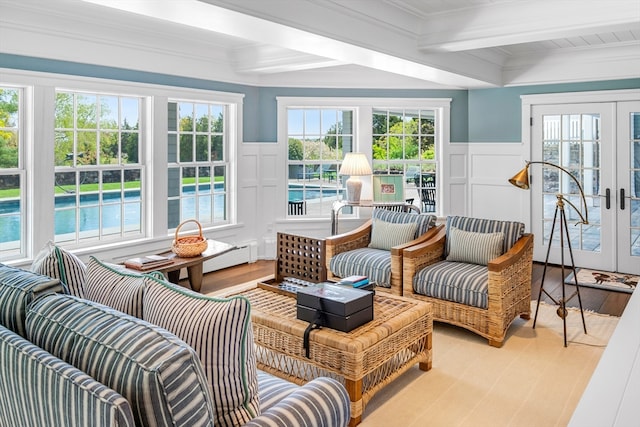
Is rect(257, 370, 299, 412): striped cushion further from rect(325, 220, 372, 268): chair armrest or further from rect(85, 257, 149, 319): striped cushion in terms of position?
rect(325, 220, 372, 268): chair armrest

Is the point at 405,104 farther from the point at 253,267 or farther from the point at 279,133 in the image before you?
the point at 253,267

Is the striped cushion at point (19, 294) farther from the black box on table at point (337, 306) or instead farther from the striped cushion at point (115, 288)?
the black box on table at point (337, 306)

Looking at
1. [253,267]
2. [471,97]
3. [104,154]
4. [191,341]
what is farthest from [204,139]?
[191,341]

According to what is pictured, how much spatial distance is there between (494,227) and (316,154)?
2.85m

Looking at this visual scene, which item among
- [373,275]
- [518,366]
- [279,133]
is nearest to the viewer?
[518,366]

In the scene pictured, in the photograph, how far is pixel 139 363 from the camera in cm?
119

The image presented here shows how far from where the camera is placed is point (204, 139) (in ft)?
18.7

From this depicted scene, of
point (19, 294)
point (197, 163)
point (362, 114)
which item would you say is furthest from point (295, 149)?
point (19, 294)

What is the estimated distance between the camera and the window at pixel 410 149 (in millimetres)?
6402

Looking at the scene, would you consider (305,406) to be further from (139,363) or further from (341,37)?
(341,37)

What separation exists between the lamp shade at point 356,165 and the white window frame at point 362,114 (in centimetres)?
52

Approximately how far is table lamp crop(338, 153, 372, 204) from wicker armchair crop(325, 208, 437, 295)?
101 centimetres

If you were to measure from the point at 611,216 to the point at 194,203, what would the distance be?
4780 millimetres

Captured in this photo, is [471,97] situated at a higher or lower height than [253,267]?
higher
